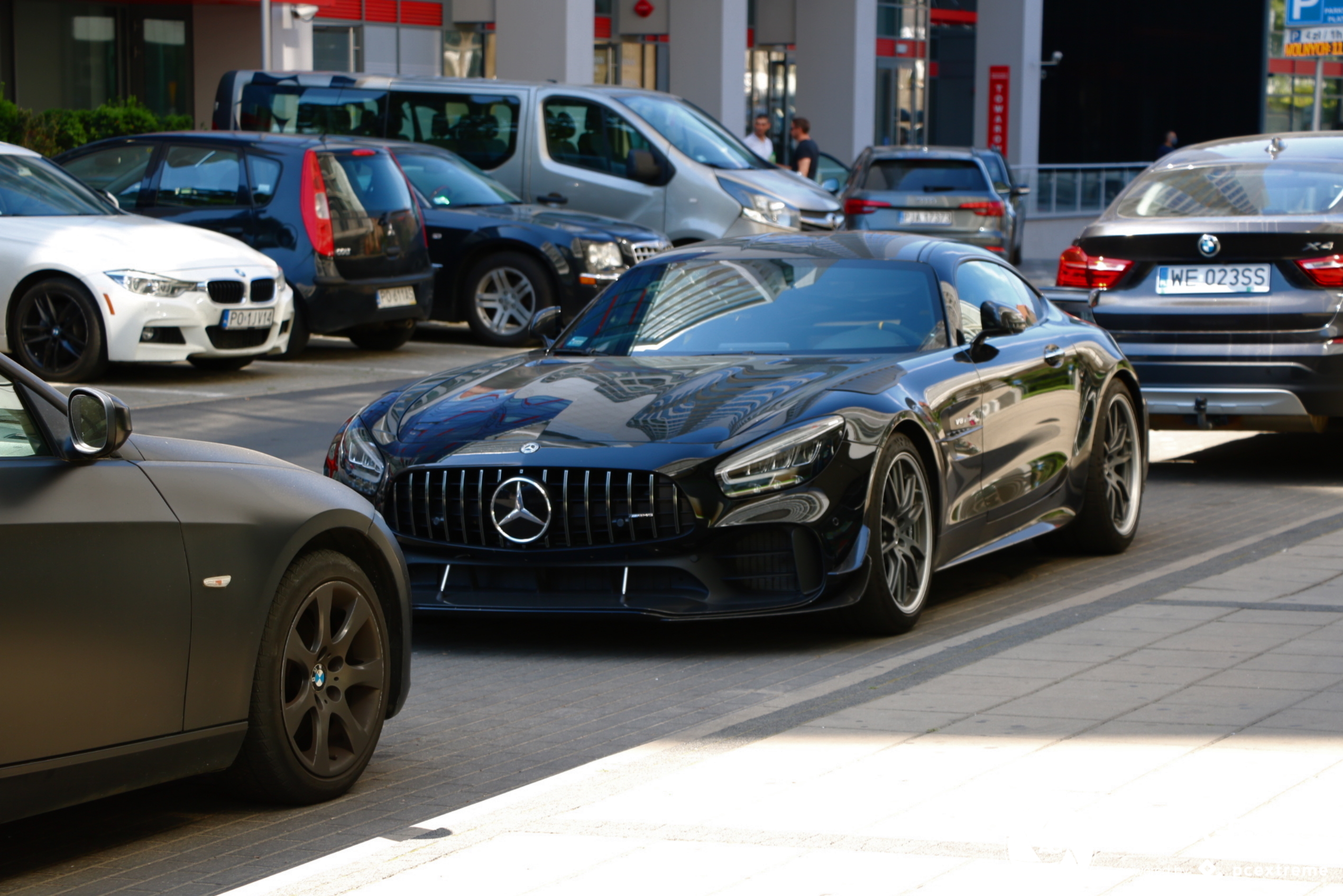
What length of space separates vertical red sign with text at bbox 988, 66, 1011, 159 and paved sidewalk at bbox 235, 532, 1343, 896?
4244cm

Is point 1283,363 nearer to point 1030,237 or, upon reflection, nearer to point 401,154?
point 401,154

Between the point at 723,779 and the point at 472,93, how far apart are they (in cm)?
1647

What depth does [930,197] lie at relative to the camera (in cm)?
2439

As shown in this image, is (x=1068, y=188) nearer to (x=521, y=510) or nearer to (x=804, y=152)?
(x=804, y=152)

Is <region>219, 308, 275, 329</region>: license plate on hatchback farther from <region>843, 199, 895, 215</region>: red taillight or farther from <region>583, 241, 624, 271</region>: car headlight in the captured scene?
<region>843, 199, 895, 215</region>: red taillight

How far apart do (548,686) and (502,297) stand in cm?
1176

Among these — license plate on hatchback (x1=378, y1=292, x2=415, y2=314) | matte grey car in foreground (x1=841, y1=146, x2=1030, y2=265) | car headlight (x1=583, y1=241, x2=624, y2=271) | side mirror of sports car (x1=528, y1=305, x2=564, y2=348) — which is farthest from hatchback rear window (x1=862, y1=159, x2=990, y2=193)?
side mirror of sports car (x1=528, y1=305, x2=564, y2=348)

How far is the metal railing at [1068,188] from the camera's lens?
3491 cm

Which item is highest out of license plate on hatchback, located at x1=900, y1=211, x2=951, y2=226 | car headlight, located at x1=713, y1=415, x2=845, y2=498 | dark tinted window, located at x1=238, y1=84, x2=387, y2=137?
dark tinted window, located at x1=238, y1=84, x2=387, y2=137

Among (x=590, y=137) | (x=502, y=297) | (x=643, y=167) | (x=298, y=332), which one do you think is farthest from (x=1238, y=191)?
(x=590, y=137)

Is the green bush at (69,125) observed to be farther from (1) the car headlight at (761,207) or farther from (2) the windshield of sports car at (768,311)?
(2) the windshield of sports car at (768,311)

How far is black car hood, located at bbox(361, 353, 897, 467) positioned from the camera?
657 centimetres

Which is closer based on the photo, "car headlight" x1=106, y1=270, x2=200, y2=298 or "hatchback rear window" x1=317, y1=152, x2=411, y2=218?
"car headlight" x1=106, y1=270, x2=200, y2=298

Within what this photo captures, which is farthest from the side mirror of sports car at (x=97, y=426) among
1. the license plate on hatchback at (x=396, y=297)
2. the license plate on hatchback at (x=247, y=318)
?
the license plate on hatchback at (x=396, y=297)
